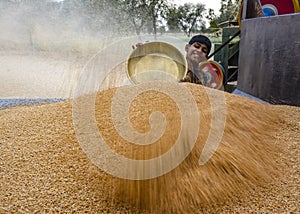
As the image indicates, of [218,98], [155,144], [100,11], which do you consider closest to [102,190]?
[155,144]

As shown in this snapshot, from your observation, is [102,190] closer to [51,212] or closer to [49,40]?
[51,212]

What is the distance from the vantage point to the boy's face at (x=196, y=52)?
3.09 meters

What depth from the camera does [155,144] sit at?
882 millimetres

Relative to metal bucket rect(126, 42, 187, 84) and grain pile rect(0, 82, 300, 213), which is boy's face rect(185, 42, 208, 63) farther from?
grain pile rect(0, 82, 300, 213)

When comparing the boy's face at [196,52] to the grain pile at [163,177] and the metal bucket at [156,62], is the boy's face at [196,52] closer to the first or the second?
the metal bucket at [156,62]

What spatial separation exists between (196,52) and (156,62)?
1.21 meters

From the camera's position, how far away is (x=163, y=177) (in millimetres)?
835

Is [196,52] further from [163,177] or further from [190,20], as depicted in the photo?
[190,20]

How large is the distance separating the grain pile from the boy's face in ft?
6.13

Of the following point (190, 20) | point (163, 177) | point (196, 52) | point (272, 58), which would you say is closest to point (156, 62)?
point (272, 58)

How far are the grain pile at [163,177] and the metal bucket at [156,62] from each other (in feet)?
2.44

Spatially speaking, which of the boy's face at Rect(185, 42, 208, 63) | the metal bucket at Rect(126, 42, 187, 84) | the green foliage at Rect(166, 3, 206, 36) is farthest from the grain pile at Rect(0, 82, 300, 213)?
the green foliage at Rect(166, 3, 206, 36)

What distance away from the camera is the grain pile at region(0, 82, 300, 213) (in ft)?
2.73

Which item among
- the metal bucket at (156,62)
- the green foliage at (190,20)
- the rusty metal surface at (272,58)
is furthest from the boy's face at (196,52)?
the green foliage at (190,20)
